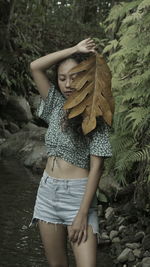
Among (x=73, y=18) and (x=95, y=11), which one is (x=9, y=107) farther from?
(x=95, y=11)

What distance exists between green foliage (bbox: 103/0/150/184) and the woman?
2.07m

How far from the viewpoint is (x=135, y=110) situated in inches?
200

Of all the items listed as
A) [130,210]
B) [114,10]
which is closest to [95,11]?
[114,10]

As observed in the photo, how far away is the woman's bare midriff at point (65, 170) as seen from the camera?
2.67m

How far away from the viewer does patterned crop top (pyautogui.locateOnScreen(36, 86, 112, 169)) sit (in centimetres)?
258

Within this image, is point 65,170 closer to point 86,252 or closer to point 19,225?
point 86,252

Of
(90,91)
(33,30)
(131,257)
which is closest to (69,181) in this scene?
(90,91)

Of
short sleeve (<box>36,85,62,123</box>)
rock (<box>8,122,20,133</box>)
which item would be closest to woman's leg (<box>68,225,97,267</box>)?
short sleeve (<box>36,85,62,123</box>)

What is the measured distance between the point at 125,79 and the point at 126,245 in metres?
2.07

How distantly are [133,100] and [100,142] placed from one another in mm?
3323

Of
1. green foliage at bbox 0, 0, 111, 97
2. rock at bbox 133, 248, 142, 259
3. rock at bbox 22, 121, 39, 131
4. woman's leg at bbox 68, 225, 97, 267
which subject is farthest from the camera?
green foliage at bbox 0, 0, 111, 97

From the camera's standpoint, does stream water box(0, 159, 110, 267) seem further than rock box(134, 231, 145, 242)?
No

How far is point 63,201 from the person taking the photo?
2.67 meters

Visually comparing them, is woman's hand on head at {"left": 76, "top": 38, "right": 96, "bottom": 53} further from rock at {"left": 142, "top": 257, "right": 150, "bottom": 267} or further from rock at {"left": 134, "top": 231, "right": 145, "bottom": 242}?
rock at {"left": 134, "top": 231, "right": 145, "bottom": 242}
